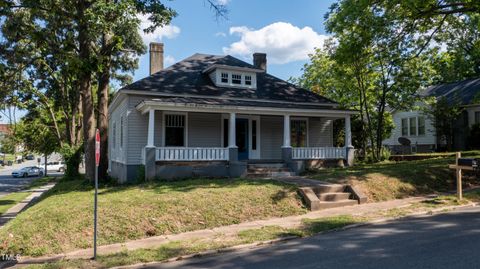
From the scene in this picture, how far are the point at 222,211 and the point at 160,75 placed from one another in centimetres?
1115

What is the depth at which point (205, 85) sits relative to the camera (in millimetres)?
19859

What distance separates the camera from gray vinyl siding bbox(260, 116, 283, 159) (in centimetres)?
2042

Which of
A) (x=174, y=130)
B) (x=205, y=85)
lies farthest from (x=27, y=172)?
(x=205, y=85)

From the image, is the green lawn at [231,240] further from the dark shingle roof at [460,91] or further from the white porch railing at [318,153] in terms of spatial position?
the dark shingle roof at [460,91]

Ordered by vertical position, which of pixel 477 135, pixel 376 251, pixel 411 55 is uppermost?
pixel 411 55

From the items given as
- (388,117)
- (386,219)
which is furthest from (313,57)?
(386,219)

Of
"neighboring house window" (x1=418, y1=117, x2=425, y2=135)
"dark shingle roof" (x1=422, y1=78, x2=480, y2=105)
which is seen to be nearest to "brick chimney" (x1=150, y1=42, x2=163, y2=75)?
"dark shingle roof" (x1=422, y1=78, x2=480, y2=105)

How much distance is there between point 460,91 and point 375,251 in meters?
31.4

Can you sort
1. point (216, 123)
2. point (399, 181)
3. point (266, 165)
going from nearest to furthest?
point (399, 181) → point (266, 165) → point (216, 123)

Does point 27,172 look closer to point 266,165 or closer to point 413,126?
point 266,165

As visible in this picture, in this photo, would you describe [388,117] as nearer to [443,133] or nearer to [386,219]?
[443,133]

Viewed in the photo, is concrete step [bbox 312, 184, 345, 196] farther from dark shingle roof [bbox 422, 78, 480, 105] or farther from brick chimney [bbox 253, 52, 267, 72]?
dark shingle roof [bbox 422, 78, 480, 105]

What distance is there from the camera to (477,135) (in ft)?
92.6

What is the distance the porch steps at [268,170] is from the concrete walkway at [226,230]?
5957 millimetres
